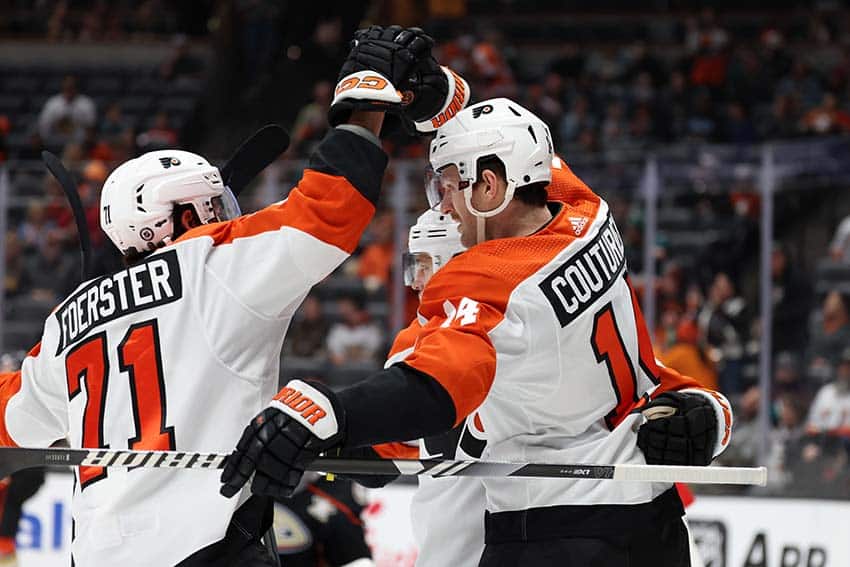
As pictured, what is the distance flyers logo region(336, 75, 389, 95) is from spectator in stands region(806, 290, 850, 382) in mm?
5557

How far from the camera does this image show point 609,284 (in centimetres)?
297

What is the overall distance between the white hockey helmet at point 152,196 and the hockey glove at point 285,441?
77cm

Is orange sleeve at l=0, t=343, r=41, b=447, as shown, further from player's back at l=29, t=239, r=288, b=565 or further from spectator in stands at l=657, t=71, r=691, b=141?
spectator in stands at l=657, t=71, r=691, b=141

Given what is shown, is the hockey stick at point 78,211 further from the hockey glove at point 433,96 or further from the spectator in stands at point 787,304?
the spectator in stands at point 787,304

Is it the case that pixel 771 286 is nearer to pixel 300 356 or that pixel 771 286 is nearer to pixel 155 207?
pixel 300 356

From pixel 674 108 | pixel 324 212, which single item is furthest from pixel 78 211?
pixel 674 108

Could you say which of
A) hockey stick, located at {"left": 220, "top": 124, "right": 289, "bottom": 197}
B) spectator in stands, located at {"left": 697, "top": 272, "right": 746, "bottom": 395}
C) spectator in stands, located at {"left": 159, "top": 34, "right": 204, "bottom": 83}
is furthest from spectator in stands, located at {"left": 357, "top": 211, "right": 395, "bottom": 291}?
spectator in stands, located at {"left": 159, "top": 34, "right": 204, "bottom": 83}

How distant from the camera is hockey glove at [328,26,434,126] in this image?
281cm

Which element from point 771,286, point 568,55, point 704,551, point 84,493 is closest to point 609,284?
point 84,493

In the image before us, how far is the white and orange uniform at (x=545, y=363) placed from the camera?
269 cm

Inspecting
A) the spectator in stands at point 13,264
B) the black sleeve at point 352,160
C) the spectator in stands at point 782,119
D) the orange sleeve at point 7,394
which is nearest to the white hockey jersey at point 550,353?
the black sleeve at point 352,160

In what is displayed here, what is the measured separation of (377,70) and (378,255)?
622 cm

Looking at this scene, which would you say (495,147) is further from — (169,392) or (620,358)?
(169,392)

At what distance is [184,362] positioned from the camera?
116 inches
